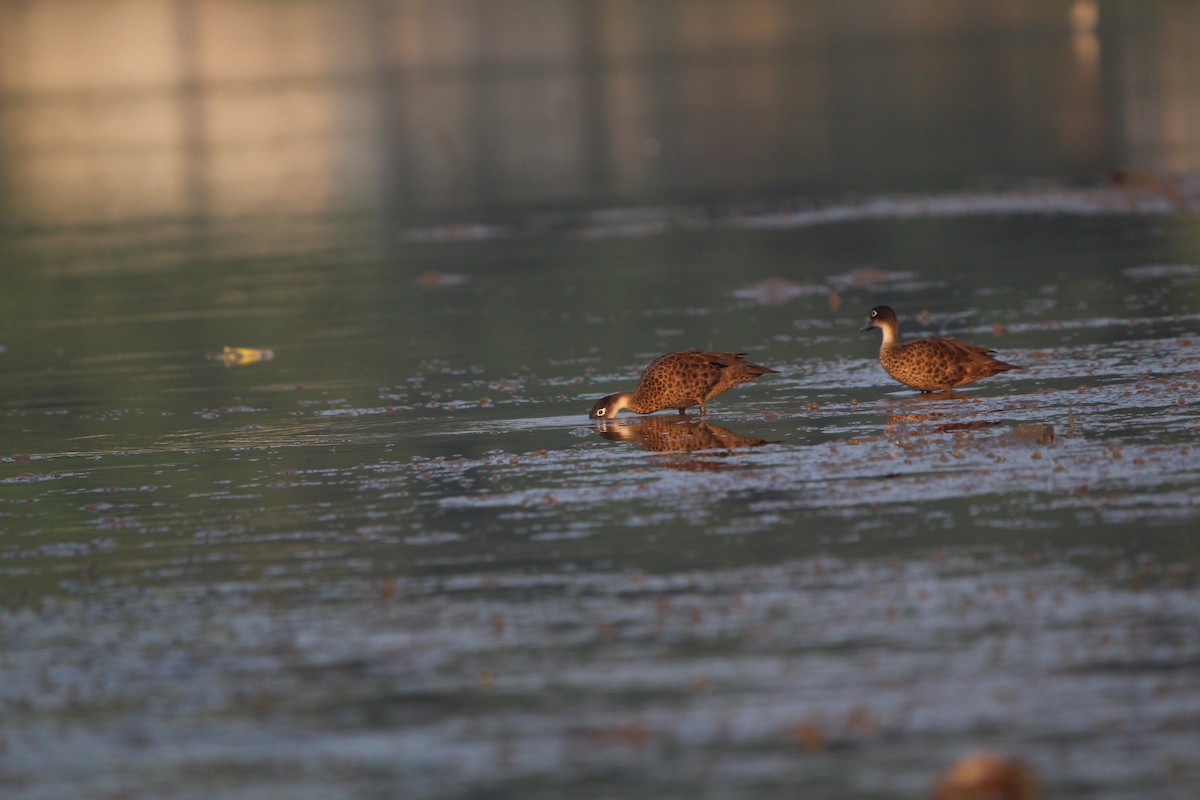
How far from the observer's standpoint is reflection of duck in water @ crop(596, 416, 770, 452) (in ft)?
47.4

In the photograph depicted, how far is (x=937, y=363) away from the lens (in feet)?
50.8

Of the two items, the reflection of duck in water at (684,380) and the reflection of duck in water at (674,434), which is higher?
the reflection of duck in water at (684,380)

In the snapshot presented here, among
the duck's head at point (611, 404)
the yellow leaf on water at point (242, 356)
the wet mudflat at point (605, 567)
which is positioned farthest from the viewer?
the yellow leaf on water at point (242, 356)

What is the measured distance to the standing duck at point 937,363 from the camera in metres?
15.4

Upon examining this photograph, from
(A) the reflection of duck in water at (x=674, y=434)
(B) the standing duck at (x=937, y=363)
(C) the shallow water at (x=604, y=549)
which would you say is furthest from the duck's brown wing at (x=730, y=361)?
(B) the standing duck at (x=937, y=363)

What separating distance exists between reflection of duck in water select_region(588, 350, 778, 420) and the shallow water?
231mm

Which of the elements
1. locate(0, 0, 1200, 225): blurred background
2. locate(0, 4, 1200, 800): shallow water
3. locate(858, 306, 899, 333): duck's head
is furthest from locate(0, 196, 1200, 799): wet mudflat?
locate(0, 0, 1200, 225): blurred background

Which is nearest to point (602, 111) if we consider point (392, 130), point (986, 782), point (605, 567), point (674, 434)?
point (392, 130)

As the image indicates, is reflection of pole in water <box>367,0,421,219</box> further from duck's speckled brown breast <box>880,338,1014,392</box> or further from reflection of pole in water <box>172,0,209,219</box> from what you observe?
duck's speckled brown breast <box>880,338,1014,392</box>

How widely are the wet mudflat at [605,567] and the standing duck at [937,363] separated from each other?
222mm

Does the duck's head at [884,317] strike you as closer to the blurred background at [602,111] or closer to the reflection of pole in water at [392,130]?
the blurred background at [602,111]

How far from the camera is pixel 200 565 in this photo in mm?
11797

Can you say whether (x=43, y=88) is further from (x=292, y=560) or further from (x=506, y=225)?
(x=292, y=560)

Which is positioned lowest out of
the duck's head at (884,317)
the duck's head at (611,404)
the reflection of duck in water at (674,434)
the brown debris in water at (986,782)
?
the brown debris in water at (986,782)
